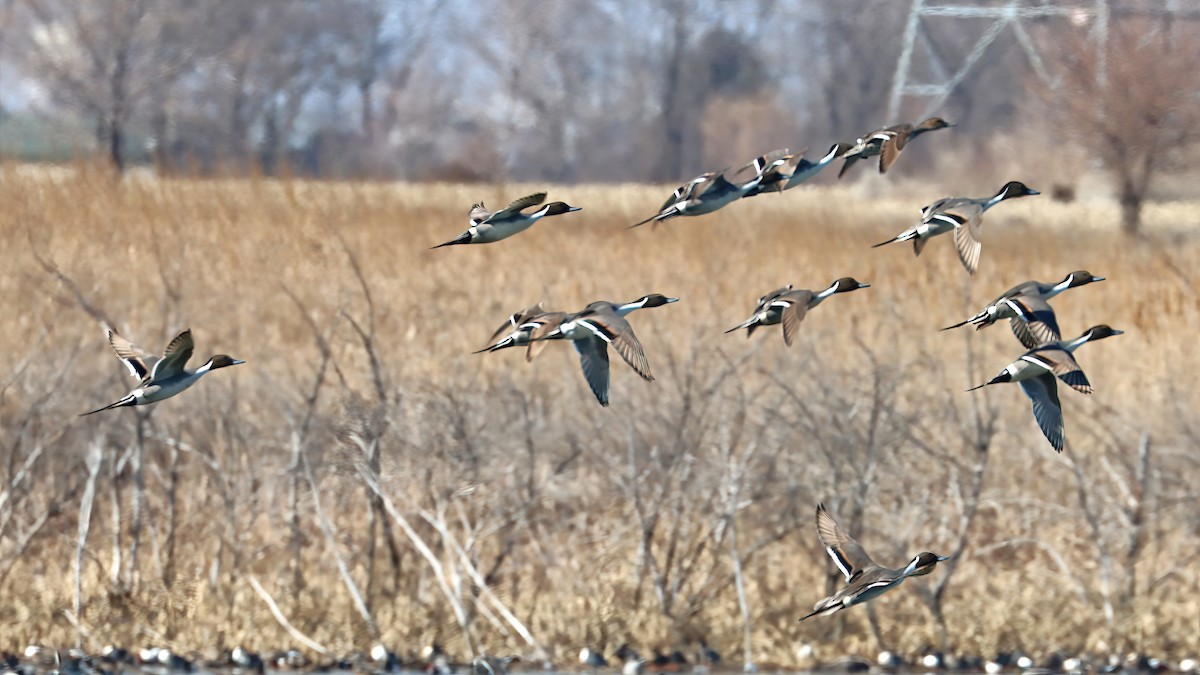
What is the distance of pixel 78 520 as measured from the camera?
10.3 meters

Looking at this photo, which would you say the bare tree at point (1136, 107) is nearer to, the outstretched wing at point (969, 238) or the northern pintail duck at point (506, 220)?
the outstretched wing at point (969, 238)

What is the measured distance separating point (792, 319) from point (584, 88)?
31881 mm

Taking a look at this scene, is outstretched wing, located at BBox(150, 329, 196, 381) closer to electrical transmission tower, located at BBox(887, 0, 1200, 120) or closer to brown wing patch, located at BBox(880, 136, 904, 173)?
brown wing patch, located at BBox(880, 136, 904, 173)

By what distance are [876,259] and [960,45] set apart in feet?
71.1

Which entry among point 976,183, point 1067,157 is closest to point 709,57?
point 1067,157

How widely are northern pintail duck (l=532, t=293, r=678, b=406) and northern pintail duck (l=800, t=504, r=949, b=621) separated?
99cm

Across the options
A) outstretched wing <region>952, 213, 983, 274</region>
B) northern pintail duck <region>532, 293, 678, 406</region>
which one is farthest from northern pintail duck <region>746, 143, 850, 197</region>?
northern pintail duck <region>532, 293, 678, 406</region>

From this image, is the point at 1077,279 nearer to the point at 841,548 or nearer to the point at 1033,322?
the point at 1033,322

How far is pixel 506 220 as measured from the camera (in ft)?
15.6

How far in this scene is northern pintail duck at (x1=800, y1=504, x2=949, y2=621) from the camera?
481cm

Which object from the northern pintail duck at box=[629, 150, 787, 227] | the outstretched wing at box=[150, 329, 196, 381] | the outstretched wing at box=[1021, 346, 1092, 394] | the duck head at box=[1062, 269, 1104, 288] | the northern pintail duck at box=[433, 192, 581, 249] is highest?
the northern pintail duck at box=[629, 150, 787, 227]

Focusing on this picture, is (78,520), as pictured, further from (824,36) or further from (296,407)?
(824,36)

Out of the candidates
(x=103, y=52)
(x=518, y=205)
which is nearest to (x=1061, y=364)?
(x=518, y=205)

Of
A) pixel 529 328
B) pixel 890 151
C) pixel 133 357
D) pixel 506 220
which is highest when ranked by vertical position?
pixel 890 151
